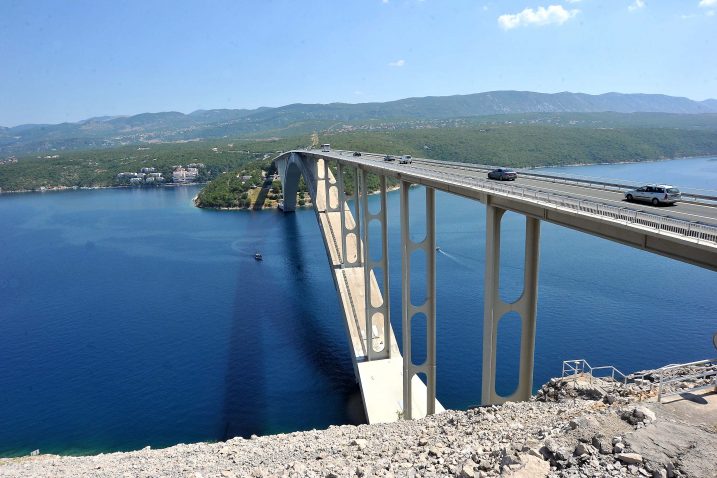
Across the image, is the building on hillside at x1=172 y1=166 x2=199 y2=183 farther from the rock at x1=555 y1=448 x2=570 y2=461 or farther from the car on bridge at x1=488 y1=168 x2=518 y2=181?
the rock at x1=555 y1=448 x2=570 y2=461

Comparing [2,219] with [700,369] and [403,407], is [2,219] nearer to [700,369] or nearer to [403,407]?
[403,407]

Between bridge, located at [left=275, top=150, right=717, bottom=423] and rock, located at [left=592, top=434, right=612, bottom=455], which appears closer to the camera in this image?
rock, located at [left=592, top=434, right=612, bottom=455]

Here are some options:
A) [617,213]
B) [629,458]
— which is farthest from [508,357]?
[629,458]

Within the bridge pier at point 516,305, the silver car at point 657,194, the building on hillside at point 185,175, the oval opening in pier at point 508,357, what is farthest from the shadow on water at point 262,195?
the silver car at point 657,194

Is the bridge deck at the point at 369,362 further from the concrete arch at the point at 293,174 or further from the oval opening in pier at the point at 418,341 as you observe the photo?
the concrete arch at the point at 293,174

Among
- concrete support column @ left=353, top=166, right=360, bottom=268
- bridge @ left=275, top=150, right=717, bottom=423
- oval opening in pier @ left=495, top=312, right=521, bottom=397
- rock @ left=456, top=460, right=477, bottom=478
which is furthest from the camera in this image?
concrete support column @ left=353, top=166, right=360, bottom=268

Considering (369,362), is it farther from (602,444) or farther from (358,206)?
(602,444)

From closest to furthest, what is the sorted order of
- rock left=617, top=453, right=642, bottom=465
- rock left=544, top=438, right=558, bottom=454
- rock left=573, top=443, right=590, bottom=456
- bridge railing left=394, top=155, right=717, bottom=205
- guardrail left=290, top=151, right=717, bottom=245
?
rock left=617, top=453, right=642, bottom=465, rock left=573, top=443, right=590, bottom=456, rock left=544, top=438, right=558, bottom=454, guardrail left=290, top=151, right=717, bottom=245, bridge railing left=394, top=155, right=717, bottom=205

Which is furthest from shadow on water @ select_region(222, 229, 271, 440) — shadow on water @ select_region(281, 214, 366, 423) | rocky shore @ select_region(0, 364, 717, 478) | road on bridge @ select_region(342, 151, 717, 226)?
road on bridge @ select_region(342, 151, 717, 226)
